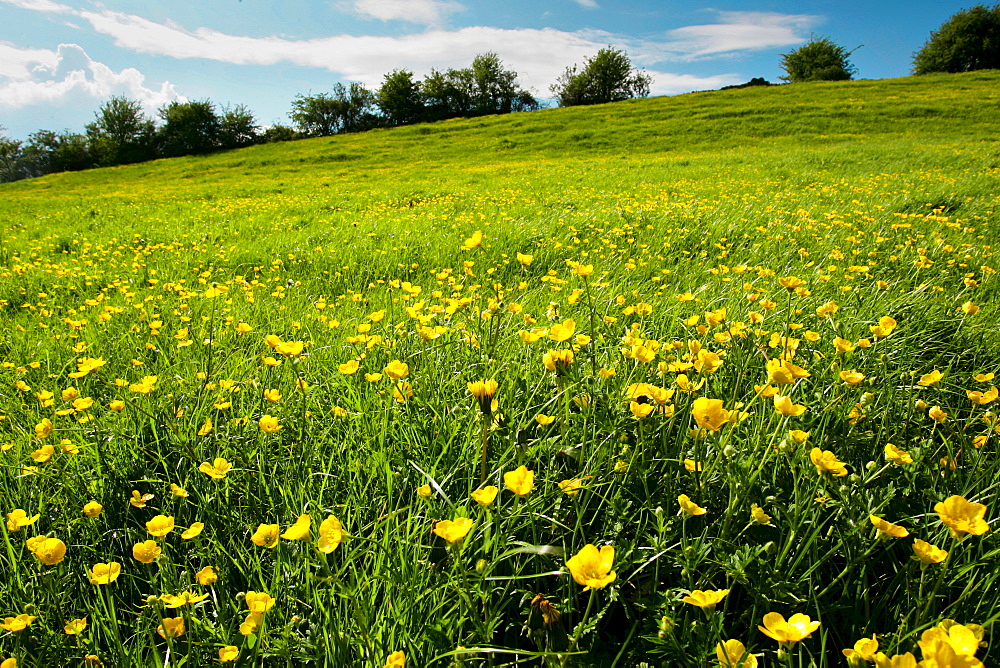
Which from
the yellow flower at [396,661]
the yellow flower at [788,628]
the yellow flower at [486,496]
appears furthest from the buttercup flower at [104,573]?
the yellow flower at [788,628]

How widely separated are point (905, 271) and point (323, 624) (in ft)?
12.9

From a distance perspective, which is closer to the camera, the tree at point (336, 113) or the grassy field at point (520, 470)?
the grassy field at point (520, 470)

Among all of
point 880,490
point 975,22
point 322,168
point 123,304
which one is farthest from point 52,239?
point 975,22

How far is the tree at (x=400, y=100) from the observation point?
50.6m

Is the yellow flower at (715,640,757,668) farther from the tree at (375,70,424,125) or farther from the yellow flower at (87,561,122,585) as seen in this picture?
the tree at (375,70,424,125)

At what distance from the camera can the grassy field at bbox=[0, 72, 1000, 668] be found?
999 millimetres

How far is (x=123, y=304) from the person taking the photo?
3.62 m

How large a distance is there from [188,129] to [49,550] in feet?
177

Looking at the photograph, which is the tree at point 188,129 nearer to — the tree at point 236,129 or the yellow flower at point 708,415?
the tree at point 236,129

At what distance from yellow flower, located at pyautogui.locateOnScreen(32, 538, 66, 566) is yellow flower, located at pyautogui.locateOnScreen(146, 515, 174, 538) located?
163 mm

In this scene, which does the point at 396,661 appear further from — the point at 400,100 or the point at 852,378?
the point at 400,100

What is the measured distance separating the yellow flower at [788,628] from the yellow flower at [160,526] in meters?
1.15

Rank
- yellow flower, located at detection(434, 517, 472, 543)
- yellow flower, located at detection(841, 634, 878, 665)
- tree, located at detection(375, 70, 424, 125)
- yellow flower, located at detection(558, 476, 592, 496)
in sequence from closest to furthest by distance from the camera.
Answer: yellow flower, located at detection(841, 634, 878, 665)
yellow flower, located at detection(434, 517, 472, 543)
yellow flower, located at detection(558, 476, 592, 496)
tree, located at detection(375, 70, 424, 125)


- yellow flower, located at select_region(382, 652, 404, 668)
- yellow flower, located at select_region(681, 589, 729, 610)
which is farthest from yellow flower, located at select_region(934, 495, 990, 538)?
yellow flower, located at select_region(382, 652, 404, 668)
